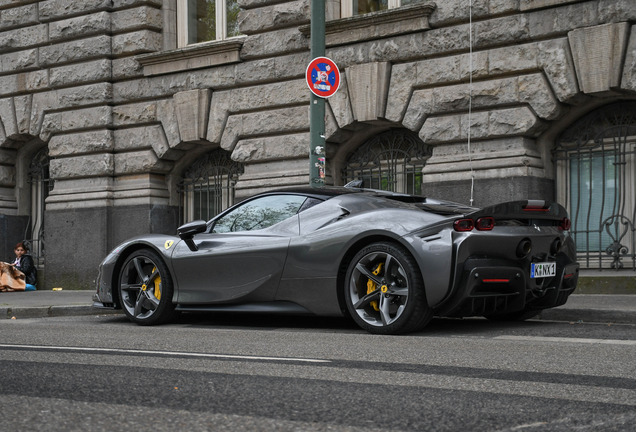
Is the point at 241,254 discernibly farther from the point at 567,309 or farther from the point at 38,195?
the point at 38,195

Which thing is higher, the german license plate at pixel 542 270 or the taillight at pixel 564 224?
the taillight at pixel 564 224

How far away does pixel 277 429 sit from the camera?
3.09 metres

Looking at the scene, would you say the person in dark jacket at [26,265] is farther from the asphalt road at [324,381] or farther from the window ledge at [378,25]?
the asphalt road at [324,381]

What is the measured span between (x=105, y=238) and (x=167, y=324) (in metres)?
7.82

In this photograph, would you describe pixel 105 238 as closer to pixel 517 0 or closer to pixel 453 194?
pixel 453 194

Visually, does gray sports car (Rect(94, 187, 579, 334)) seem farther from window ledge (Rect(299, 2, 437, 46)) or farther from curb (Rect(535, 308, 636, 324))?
window ledge (Rect(299, 2, 437, 46))

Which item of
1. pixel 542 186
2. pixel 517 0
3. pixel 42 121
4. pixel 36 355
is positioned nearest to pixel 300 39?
pixel 517 0

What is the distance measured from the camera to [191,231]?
8039mm

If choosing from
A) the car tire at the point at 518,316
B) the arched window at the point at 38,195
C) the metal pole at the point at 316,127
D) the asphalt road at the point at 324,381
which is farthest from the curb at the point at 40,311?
the arched window at the point at 38,195

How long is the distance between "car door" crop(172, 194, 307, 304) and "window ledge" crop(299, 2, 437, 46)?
5.53m

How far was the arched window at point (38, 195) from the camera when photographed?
1778 cm

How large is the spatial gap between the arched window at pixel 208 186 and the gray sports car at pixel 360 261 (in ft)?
22.6

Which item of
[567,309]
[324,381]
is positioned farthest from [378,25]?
[324,381]

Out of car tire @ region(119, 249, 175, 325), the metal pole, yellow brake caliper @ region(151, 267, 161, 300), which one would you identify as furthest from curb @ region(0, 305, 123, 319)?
the metal pole
